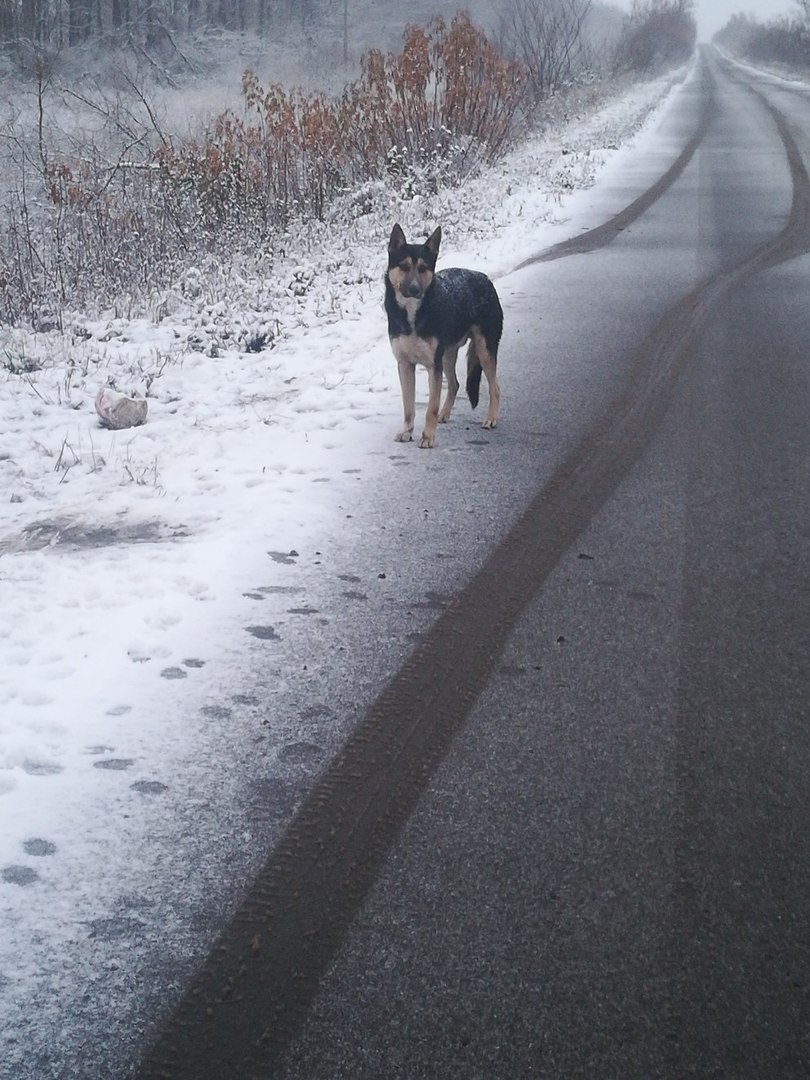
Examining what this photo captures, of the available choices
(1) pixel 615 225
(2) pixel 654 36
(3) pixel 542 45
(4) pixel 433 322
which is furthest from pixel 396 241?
(2) pixel 654 36

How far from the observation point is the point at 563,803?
9.60ft

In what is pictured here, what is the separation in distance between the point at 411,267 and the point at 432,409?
0.86 meters

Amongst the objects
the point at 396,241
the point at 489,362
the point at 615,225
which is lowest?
the point at 489,362

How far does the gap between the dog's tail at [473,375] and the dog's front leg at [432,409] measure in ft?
1.66

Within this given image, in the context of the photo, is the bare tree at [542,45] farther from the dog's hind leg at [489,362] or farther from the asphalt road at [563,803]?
the asphalt road at [563,803]

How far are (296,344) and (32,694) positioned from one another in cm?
593

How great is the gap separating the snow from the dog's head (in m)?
1.00

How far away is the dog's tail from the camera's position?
21.4 feet

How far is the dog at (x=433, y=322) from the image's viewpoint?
5.84 metres

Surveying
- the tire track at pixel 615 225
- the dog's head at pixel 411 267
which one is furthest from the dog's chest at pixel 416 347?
the tire track at pixel 615 225

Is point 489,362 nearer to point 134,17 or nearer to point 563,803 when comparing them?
point 563,803

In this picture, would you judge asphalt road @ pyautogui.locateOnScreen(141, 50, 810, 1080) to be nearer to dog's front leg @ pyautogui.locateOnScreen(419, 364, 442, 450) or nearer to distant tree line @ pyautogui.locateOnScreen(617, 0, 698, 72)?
dog's front leg @ pyautogui.locateOnScreen(419, 364, 442, 450)

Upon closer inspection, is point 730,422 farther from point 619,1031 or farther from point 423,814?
point 619,1031

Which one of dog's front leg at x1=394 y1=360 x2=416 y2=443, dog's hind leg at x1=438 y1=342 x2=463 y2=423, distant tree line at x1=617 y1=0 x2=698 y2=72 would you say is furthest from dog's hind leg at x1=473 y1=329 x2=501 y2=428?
distant tree line at x1=617 y1=0 x2=698 y2=72
